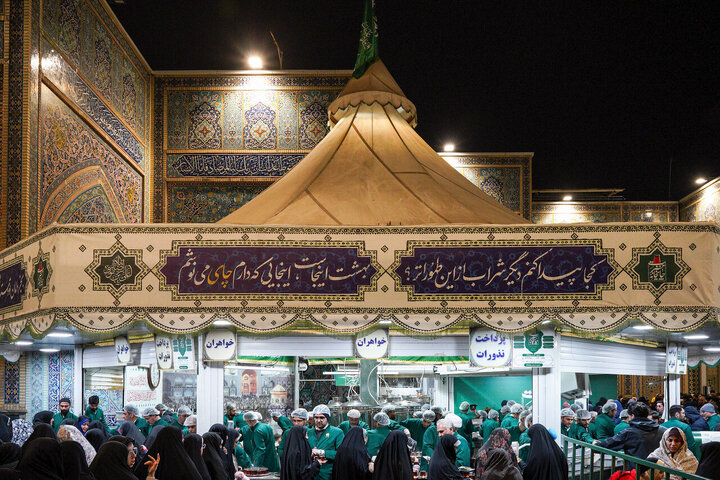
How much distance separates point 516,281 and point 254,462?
3.26 meters

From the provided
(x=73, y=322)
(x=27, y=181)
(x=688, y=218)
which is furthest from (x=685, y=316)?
(x=688, y=218)

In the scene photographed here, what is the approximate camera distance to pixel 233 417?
26.9 ft

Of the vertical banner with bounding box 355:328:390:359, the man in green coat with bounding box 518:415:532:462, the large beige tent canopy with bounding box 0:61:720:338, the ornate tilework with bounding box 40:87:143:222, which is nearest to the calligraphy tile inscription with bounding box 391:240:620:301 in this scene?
the large beige tent canopy with bounding box 0:61:720:338

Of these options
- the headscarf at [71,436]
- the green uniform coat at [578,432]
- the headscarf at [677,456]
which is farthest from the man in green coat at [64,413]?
the headscarf at [677,456]

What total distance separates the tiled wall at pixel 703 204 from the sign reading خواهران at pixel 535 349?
840cm

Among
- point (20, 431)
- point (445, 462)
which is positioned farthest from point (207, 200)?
point (445, 462)

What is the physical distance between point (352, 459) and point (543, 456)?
1386 mm

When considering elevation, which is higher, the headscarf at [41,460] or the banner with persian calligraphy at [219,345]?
the banner with persian calligraphy at [219,345]

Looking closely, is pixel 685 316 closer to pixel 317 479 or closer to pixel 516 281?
pixel 516 281

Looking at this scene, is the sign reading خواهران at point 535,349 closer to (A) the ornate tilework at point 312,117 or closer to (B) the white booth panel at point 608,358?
(B) the white booth panel at point 608,358

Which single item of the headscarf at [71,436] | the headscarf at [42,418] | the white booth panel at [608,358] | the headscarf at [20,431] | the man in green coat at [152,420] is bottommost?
the man in green coat at [152,420]

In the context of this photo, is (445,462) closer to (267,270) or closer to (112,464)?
(267,270)

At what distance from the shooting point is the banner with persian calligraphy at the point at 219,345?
19.3 ft

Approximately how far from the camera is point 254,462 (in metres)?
7.06
